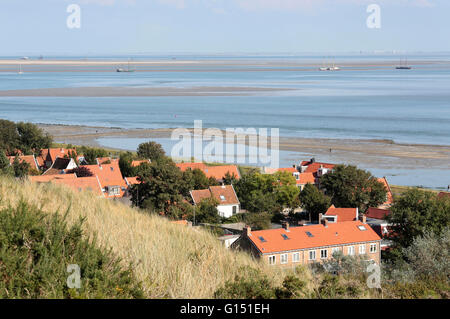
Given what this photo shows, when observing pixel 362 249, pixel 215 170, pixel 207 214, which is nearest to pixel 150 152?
pixel 215 170

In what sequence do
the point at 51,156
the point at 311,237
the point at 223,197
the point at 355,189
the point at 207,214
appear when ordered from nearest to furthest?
the point at 311,237 < the point at 207,214 < the point at 355,189 < the point at 223,197 < the point at 51,156

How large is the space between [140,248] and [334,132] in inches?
2276

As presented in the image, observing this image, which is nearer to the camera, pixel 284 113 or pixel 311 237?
pixel 311 237

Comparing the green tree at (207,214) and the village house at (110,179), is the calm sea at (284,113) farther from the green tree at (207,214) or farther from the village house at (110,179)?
the village house at (110,179)

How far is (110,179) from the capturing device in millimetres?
35219

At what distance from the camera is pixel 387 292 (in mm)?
6562

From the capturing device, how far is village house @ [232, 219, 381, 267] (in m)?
22.0

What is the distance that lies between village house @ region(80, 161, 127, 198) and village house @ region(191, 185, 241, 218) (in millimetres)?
4536

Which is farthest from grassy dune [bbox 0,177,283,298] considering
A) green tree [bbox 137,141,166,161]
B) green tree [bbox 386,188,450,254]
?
green tree [bbox 137,141,166,161]

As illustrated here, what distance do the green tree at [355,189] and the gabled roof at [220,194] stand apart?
229 inches

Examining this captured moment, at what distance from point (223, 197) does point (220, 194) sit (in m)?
0.27

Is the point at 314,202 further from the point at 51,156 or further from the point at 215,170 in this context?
the point at 51,156
